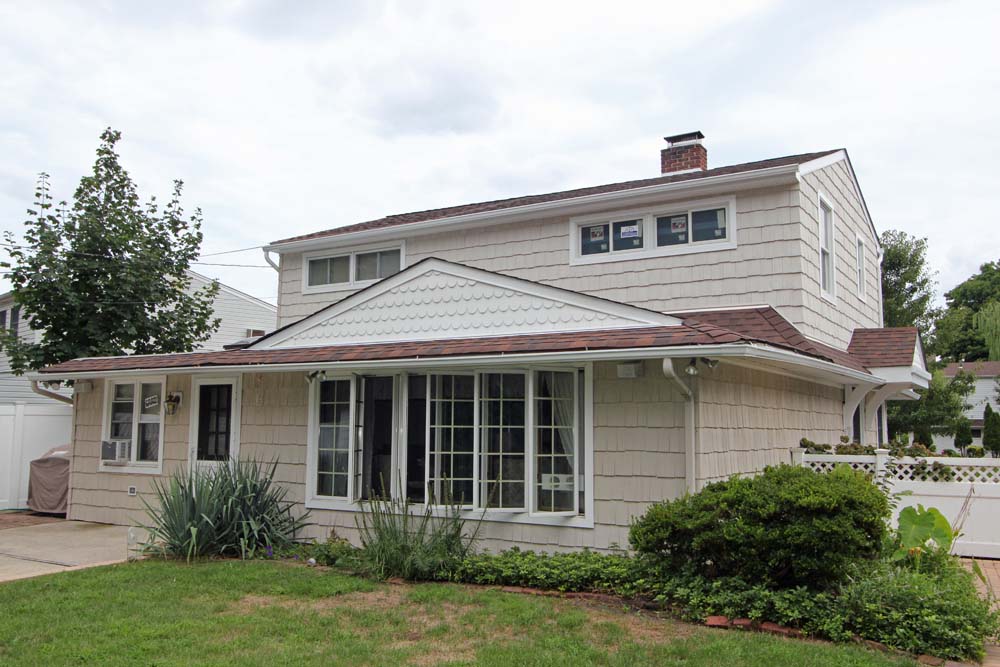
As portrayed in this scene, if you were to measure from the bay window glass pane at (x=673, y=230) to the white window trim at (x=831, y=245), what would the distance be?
6.36 feet

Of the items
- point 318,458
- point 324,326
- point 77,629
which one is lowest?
point 77,629

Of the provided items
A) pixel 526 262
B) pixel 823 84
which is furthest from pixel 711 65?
pixel 526 262

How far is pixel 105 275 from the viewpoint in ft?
51.0

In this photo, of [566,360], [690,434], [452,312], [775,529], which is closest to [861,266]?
[690,434]

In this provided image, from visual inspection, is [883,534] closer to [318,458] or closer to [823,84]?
[318,458]

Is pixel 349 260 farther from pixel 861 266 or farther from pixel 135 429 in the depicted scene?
pixel 861 266

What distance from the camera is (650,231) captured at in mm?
11688

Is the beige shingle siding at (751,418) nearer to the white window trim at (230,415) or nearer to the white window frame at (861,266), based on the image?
the white window frame at (861,266)

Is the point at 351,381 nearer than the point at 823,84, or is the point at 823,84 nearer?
the point at 351,381

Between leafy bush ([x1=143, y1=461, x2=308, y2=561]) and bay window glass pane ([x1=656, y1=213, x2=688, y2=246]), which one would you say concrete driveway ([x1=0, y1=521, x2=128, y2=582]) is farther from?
bay window glass pane ([x1=656, y1=213, x2=688, y2=246])

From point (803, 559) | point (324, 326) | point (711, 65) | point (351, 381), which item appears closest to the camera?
point (803, 559)

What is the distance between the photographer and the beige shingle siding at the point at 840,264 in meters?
11.0

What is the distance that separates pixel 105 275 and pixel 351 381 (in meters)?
8.45

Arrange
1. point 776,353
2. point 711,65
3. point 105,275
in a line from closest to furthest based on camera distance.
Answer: point 776,353
point 711,65
point 105,275
